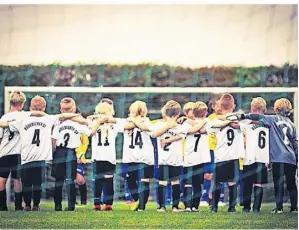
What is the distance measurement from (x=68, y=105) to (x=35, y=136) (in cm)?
31

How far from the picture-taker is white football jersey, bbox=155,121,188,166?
485 cm

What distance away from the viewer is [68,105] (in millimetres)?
4797

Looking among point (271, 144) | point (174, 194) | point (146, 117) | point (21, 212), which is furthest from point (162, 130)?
point (21, 212)

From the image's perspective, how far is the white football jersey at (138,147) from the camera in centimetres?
483

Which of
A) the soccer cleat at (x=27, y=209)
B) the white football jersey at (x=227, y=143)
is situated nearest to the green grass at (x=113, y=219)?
the soccer cleat at (x=27, y=209)

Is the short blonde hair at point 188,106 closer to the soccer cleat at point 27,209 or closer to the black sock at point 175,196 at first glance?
the black sock at point 175,196

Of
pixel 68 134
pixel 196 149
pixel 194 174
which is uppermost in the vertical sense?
pixel 68 134

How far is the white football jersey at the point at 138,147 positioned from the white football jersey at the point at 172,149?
0.07 metres

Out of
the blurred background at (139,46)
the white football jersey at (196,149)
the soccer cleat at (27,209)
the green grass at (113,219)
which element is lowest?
the green grass at (113,219)

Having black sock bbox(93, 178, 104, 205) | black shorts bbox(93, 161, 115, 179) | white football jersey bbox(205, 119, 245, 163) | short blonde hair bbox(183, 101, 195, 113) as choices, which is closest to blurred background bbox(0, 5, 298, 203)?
short blonde hair bbox(183, 101, 195, 113)

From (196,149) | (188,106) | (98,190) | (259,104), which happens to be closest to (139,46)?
(188,106)

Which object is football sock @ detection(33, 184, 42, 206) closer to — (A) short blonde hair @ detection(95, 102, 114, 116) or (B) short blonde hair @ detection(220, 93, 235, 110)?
(A) short blonde hair @ detection(95, 102, 114, 116)

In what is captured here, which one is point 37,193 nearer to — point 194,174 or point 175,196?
point 175,196
